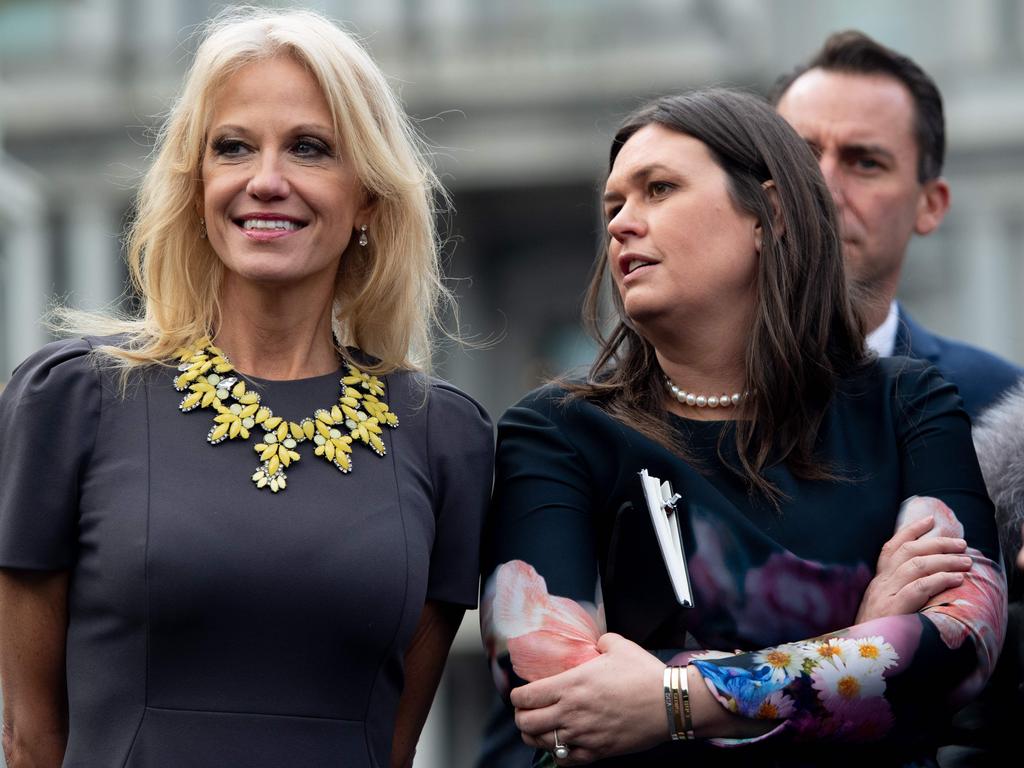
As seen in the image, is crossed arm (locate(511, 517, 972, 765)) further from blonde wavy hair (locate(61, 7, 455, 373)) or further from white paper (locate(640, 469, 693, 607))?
blonde wavy hair (locate(61, 7, 455, 373))

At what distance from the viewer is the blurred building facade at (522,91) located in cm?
2059

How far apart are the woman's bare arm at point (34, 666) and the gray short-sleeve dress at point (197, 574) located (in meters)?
0.04

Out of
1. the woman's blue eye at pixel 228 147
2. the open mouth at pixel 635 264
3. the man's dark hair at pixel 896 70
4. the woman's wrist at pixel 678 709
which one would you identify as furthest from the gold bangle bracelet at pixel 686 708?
the man's dark hair at pixel 896 70

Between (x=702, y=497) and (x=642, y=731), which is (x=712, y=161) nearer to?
(x=702, y=497)

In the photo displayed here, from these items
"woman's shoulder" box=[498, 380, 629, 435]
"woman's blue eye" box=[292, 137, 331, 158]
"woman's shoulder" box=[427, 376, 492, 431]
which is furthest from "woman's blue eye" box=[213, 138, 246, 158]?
"woman's shoulder" box=[498, 380, 629, 435]

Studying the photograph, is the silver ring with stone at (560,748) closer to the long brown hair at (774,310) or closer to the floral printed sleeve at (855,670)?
the floral printed sleeve at (855,670)

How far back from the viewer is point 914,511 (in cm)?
352

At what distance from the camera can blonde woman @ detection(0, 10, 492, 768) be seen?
3342mm

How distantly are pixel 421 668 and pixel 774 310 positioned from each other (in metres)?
1.05

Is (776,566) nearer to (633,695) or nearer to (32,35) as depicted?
(633,695)

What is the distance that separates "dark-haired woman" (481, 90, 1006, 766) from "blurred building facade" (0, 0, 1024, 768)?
655 inches

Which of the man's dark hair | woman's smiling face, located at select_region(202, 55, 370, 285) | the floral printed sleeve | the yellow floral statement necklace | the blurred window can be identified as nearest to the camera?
the floral printed sleeve

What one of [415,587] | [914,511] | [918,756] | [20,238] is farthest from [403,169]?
[20,238]

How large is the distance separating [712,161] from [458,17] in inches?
734
